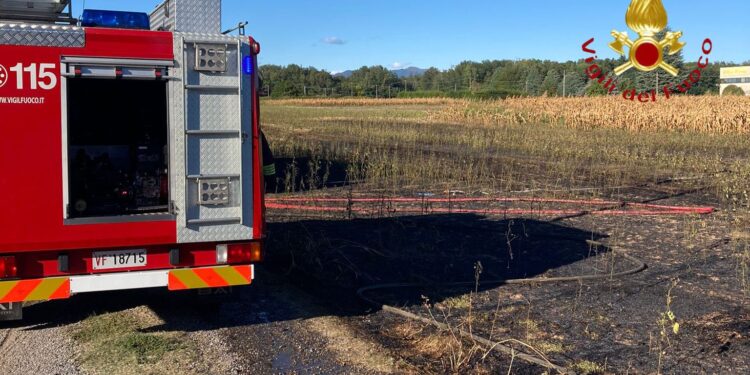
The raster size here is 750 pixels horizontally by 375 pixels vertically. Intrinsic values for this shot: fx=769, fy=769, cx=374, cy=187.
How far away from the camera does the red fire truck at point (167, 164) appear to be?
211 inches

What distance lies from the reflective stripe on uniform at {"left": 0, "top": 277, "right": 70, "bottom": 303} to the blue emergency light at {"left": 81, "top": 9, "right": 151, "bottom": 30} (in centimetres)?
210

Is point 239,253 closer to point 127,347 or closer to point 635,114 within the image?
point 127,347

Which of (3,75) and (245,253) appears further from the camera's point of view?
(245,253)

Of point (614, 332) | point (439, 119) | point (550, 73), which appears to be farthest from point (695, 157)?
point (550, 73)

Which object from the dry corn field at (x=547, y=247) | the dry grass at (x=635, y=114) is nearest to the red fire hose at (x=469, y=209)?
the dry corn field at (x=547, y=247)

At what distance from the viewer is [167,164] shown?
5922mm

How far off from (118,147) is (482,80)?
10699 cm

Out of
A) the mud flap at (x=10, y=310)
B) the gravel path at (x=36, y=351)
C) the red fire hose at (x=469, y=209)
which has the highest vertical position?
the red fire hose at (x=469, y=209)

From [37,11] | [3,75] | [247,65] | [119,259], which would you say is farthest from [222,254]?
[37,11]

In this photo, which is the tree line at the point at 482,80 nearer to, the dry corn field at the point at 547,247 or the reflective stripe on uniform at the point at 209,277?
the dry corn field at the point at 547,247

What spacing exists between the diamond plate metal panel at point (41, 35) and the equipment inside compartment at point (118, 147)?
81 centimetres

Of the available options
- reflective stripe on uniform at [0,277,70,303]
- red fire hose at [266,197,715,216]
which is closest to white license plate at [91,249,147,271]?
reflective stripe on uniform at [0,277,70,303]

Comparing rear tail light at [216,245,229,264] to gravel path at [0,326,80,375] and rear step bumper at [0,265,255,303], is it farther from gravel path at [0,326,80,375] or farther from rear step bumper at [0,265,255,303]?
gravel path at [0,326,80,375]

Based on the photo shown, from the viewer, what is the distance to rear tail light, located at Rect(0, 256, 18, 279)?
5.44 m
